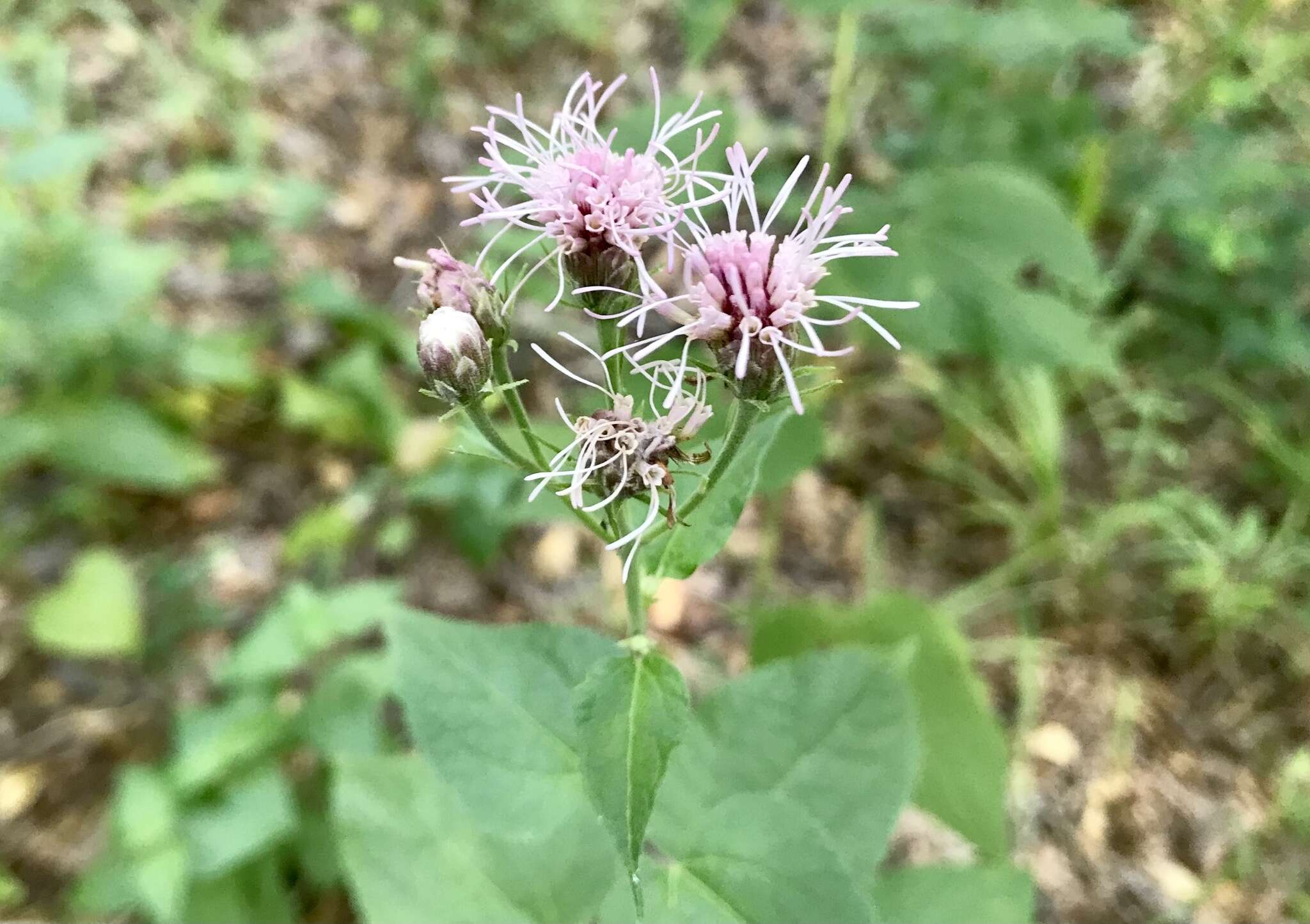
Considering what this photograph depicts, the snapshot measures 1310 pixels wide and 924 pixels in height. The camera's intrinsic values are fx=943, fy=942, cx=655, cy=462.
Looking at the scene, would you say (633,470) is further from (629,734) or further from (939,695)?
(939,695)

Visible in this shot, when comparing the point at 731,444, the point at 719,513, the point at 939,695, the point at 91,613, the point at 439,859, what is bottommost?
the point at 91,613

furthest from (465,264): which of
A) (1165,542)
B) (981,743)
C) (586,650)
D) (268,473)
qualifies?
(1165,542)

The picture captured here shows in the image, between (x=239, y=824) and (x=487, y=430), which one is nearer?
(x=487, y=430)

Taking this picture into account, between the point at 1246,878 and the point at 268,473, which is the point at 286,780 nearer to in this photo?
the point at 268,473

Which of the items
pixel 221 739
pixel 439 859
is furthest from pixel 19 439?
pixel 439 859

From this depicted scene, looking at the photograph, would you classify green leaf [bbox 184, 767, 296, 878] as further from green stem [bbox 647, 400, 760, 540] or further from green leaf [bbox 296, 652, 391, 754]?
green stem [bbox 647, 400, 760, 540]

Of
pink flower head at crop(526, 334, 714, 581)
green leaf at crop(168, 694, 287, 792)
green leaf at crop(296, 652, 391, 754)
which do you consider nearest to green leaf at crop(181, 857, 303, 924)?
green leaf at crop(168, 694, 287, 792)
